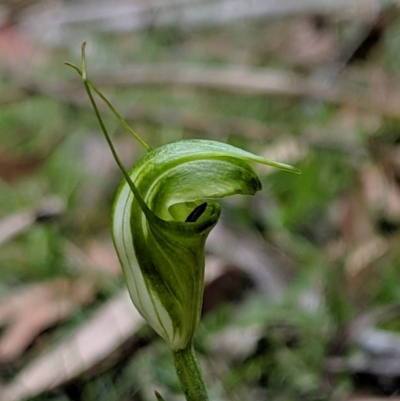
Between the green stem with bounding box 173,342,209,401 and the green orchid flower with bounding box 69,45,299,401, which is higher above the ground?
the green orchid flower with bounding box 69,45,299,401

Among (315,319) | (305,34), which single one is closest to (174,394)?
(315,319)

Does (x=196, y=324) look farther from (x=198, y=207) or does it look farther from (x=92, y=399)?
(x=92, y=399)

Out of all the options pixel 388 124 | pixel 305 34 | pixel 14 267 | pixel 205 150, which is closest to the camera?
pixel 205 150

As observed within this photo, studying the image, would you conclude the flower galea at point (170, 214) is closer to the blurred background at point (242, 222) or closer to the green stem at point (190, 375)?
the green stem at point (190, 375)

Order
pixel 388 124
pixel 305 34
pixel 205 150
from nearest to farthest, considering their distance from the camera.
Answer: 1. pixel 205 150
2. pixel 388 124
3. pixel 305 34

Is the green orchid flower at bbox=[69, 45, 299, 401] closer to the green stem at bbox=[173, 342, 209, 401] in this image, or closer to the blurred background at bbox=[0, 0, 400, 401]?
the green stem at bbox=[173, 342, 209, 401]

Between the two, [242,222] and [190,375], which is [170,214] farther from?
[242,222]

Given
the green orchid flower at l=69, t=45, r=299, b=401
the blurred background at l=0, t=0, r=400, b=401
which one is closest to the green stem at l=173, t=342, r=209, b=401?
the green orchid flower at l=69, t=45, r=299, b=401

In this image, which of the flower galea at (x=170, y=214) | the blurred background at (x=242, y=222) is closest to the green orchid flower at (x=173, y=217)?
the flower galea at (x=170, y=214)

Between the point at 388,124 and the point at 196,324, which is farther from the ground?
the point at 196,324
